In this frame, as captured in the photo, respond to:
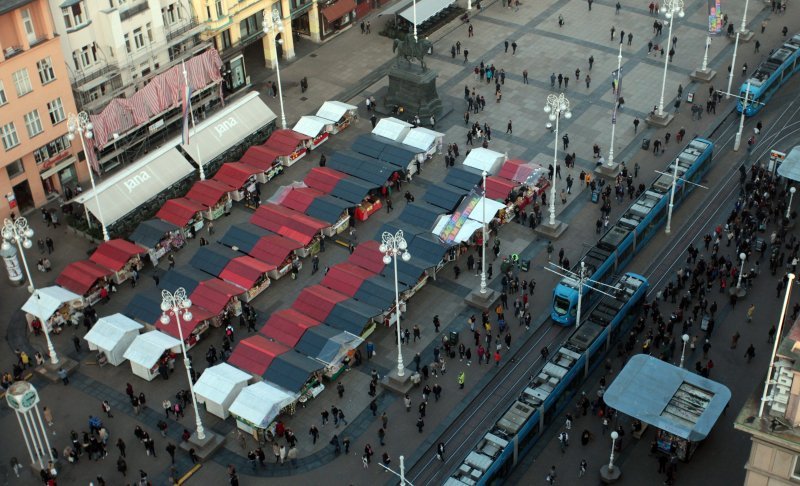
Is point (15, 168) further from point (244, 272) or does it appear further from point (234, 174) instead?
point (244, 272)

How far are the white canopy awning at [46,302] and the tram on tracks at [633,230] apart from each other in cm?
3256

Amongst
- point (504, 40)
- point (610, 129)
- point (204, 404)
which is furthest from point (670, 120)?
point (204, 404)

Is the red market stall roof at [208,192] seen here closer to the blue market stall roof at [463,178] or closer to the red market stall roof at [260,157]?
the red market stall roof at [260,157]

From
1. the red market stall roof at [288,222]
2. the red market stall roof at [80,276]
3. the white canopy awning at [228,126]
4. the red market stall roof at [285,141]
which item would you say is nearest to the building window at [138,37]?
the white canopy awning at [228,126]

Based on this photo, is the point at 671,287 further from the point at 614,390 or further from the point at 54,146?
the point at 54,146

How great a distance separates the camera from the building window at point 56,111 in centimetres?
8131

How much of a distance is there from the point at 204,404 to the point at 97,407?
6.70 m

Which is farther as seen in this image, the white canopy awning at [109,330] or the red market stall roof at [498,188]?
the red market stall roof at [498,188]

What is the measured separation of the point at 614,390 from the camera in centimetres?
6150

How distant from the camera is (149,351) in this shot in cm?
6825

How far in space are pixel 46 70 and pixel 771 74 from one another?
2374 inches

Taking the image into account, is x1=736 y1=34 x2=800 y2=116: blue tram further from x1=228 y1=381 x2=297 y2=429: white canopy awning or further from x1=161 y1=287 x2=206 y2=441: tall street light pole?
x1=161 y1=287 x2=206 y2=441: tall street light pole

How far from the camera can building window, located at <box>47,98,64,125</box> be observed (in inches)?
3201

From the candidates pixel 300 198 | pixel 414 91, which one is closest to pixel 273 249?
pixel 300 198
